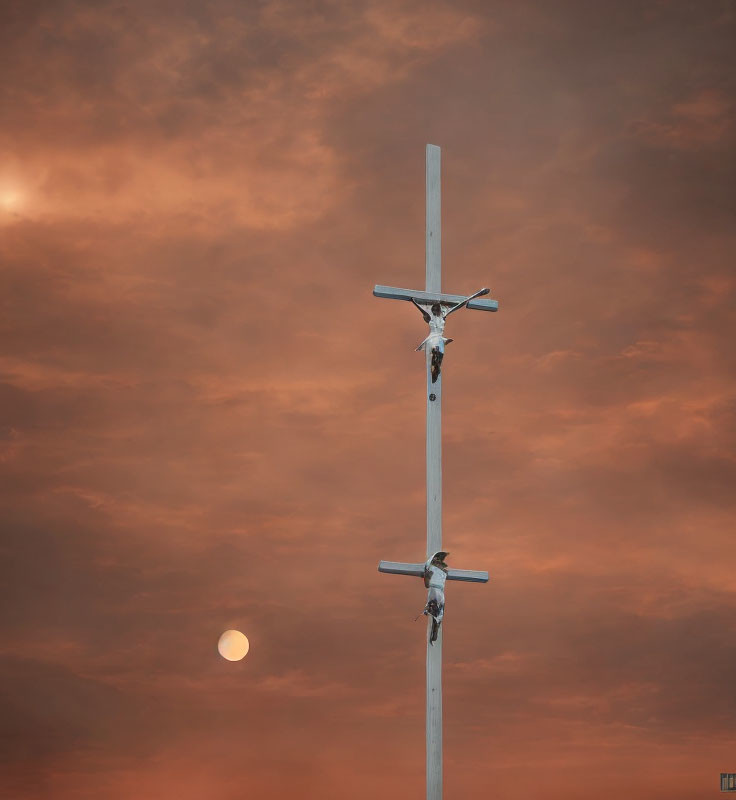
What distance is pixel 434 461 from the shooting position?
24.2m

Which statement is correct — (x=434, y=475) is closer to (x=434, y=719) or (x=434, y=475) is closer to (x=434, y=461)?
(x=434, y=461)

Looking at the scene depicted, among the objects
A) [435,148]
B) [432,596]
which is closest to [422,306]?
[435,148]

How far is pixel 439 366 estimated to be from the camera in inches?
964

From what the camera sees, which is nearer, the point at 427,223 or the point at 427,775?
the point at 427,775

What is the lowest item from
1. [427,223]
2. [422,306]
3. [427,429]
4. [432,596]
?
[432,596]

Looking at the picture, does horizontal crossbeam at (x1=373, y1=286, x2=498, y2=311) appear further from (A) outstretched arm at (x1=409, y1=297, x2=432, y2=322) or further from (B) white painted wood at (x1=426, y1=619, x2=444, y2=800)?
(B) white painted wood at (x1=426, y1=619, x2=444, y2=800)

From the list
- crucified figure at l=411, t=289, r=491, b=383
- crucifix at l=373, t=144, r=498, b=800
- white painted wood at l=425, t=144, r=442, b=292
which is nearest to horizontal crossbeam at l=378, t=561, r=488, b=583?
crucifix at l=373, t=144, r=498, b=800

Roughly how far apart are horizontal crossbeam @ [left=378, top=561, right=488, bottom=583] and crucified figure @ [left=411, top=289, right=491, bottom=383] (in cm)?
358

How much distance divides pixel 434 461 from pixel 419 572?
2169 mm

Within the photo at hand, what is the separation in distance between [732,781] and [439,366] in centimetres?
2200

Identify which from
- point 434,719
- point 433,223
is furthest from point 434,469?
point 433,223

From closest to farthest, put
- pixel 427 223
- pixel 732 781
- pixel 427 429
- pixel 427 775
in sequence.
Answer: pixel 427 775 < pixel 427 429 < pixel 427 223 < pixel 732 781

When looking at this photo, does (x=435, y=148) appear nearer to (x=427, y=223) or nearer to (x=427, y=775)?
(x=427, y=223)

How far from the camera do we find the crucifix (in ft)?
74.8
